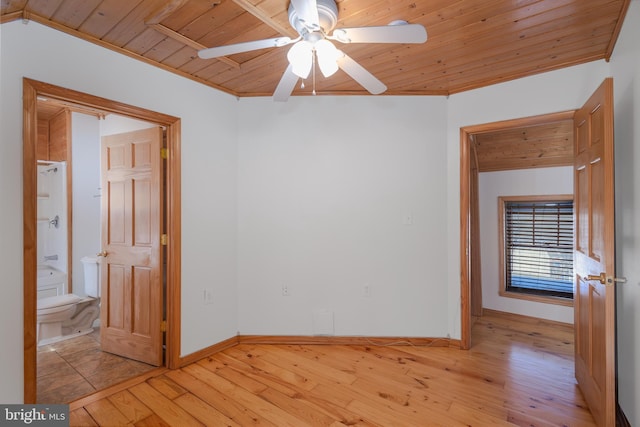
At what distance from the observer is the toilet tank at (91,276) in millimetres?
3500

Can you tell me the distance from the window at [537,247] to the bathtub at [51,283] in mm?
5559

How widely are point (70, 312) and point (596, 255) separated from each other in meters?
4.50

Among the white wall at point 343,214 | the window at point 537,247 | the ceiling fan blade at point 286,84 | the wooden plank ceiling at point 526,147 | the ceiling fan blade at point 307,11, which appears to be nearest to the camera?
the ceiling fan blade at point 307,11

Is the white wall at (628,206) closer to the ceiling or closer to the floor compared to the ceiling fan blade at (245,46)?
closer to the floor

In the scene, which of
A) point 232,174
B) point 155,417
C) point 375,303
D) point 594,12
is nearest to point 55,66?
point 232,174

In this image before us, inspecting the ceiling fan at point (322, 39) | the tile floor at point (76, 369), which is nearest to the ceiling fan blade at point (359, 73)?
the ceiling fan at point (322, 39)

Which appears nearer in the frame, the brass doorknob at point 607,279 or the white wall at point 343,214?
the brass doorknob at point 607,279

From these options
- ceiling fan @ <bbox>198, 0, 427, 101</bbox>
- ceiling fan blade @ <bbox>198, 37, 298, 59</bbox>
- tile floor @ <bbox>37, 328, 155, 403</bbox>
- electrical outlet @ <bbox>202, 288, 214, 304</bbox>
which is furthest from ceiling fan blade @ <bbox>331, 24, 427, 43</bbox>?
tile floor @ <bbox>37, 328, 155, 403</bbox>

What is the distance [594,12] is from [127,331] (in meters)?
4.12

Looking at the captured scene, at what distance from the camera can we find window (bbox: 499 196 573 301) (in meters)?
3.78

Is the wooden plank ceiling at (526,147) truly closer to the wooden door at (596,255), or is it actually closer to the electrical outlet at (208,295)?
the wooden door at (596,255)

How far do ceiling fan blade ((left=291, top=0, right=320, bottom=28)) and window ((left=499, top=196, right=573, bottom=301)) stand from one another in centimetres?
365

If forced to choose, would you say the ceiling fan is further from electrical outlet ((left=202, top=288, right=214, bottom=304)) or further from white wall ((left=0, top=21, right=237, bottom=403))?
electrical outlet ((left=202, top=288, right=214, bottom=304))

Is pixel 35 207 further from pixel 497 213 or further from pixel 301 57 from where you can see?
pixel 497 213
